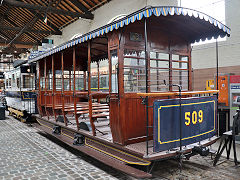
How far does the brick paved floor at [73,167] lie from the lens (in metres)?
3.79

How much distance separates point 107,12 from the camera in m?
13.5

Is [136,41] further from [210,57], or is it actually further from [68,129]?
[210,57]

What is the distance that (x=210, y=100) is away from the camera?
4145 millimetres

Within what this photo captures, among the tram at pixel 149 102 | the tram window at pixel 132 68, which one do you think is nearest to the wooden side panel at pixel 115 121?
the tram at pixel 149 102

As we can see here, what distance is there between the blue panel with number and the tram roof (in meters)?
1.36

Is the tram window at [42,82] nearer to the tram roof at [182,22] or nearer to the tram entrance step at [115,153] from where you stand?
the tram roof at [182,22]

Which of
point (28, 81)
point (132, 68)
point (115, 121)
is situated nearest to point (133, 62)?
point (132, 68)

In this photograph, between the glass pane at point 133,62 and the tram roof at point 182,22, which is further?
the glass pane at point 133,62

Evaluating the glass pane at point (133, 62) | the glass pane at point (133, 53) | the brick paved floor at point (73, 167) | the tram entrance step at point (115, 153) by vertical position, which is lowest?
the brick paved floor at point (73, 167)

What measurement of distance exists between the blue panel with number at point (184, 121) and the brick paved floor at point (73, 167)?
0.60 metres

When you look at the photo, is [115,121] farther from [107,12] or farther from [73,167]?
[107,12]

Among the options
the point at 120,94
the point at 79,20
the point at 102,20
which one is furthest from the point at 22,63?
the point at 120,94

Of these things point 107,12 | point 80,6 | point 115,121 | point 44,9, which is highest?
point 80,6

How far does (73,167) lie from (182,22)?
3.62m
